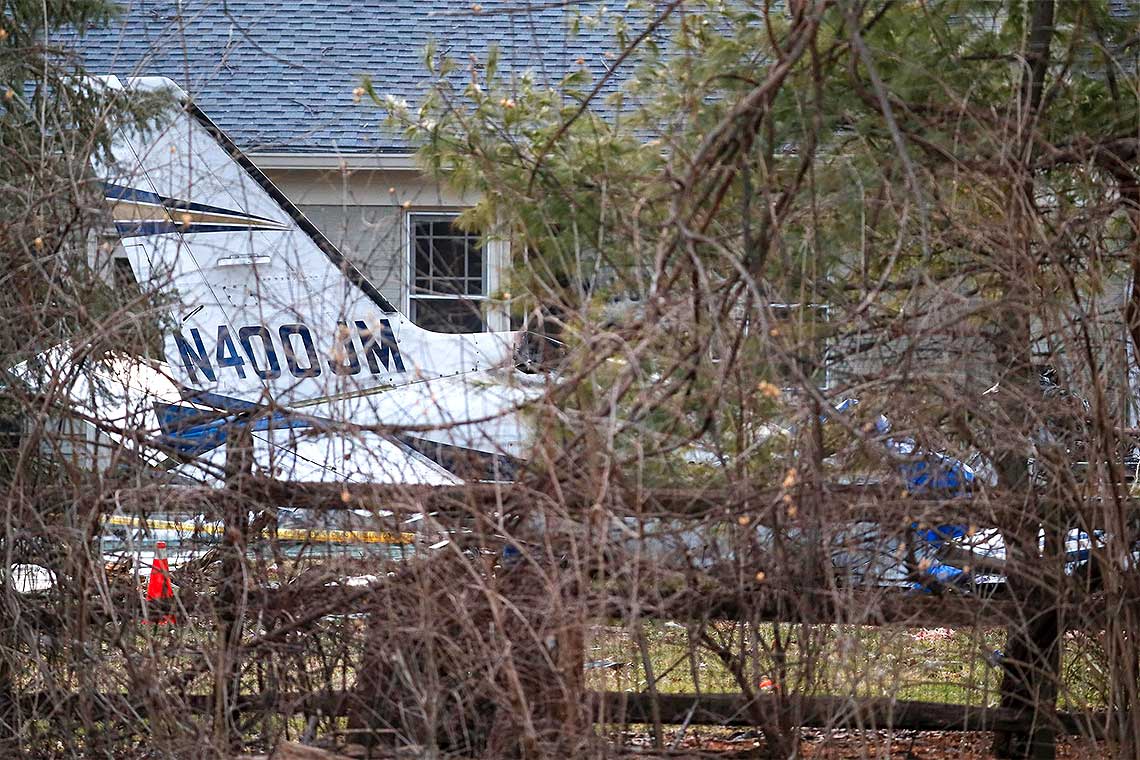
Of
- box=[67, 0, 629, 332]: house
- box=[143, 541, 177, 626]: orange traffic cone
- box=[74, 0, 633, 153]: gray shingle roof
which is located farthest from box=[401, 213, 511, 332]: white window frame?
box=[74, 0, 633, 153]: gray shingle roof

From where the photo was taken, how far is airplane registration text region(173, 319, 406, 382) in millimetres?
5242

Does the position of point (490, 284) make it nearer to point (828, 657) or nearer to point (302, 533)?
point (302, 533)

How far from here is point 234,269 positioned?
34.5 feet

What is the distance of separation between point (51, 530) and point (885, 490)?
10.6 feet

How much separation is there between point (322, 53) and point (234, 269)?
17.7 ft

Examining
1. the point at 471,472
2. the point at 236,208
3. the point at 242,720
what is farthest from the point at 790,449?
the point at 236,208

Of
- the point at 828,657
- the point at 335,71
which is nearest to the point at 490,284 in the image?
the point at 828,657

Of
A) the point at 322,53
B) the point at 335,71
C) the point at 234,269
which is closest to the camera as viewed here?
the point at 234,269

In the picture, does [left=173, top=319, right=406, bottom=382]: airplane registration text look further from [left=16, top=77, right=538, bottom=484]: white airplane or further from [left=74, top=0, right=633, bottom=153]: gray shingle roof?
[left=74, top=0, right=633, bottom=153]: gray shingle roof

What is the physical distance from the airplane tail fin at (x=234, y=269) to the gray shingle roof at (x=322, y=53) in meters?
3.69

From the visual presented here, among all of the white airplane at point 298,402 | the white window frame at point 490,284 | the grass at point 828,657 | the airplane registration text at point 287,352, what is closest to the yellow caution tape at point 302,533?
the white airplane at point 298,402

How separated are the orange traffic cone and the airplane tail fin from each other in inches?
30.8

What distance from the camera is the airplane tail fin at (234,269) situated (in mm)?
6301

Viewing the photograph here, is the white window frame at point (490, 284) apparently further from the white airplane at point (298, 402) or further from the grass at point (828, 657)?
the grass at point (828, 657)
